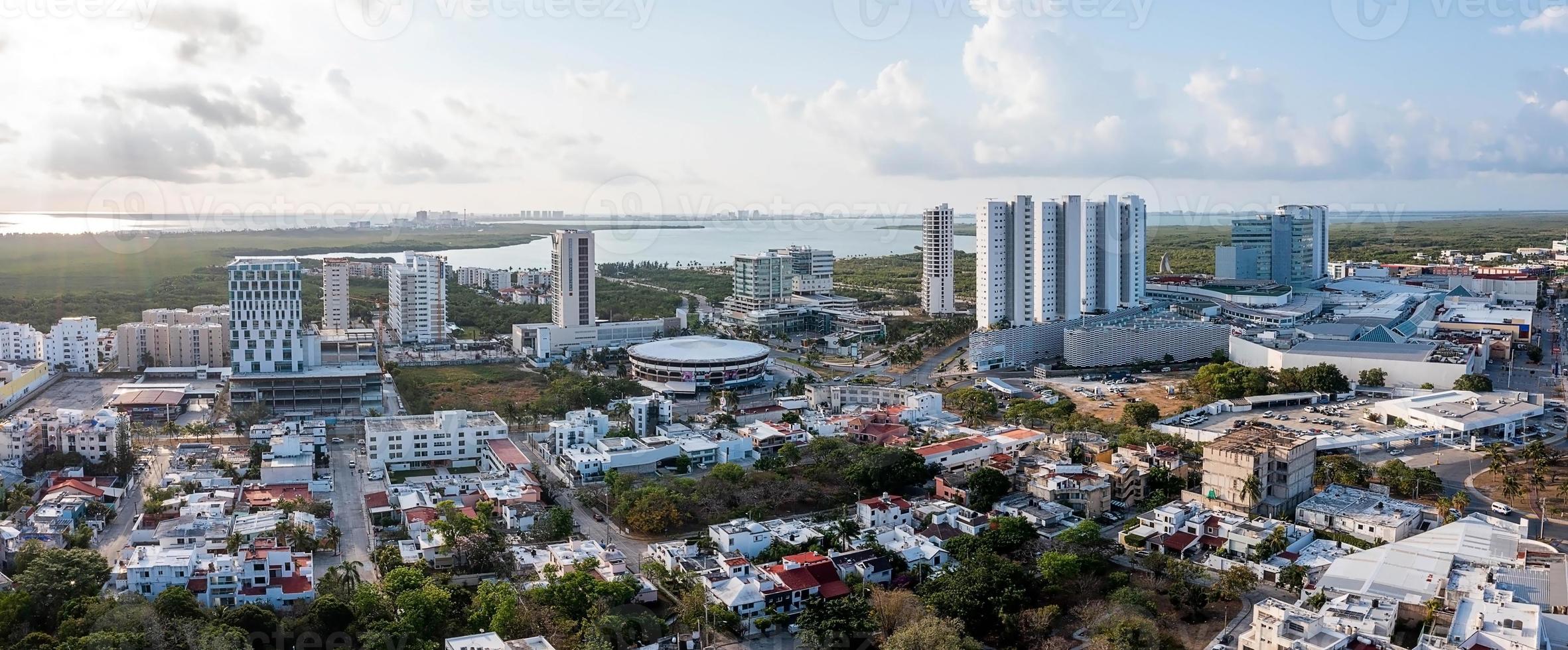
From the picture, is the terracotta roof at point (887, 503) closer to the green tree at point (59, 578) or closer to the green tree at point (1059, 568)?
the green tree at point (1059, 568)

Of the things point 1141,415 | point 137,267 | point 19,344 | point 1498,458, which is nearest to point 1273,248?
point 1141,415

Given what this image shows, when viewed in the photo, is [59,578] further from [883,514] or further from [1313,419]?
[1313,419]

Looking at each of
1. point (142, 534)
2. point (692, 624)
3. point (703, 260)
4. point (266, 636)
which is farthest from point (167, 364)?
point (703, 260)

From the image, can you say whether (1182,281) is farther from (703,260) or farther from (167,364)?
(703,260)

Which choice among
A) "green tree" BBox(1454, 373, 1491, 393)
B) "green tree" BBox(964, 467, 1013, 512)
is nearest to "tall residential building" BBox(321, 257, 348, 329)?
"green tree" BBox(964, 467, 1013, 512)

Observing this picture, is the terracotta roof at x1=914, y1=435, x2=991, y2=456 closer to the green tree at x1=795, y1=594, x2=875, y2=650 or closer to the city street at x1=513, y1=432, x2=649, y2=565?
the city street at x1=513, y1=432, x2=649, y2=565

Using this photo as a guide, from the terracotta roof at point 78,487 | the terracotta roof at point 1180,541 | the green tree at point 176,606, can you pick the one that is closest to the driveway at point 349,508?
the green tree at point 176,606

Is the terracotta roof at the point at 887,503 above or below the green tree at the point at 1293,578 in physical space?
above
